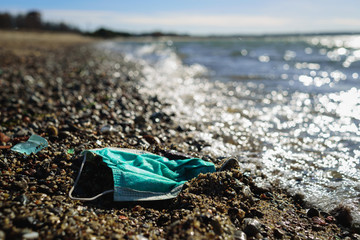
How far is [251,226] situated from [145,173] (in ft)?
4.58

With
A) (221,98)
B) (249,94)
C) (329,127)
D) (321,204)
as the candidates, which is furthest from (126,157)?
(249,94)

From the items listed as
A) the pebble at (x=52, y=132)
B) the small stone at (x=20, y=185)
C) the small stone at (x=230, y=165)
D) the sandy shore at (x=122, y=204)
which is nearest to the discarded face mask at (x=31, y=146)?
the sandy shore at (x=122, y=204)

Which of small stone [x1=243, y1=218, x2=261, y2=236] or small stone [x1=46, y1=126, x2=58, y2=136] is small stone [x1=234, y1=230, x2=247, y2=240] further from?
small stone [x1=46, y1=126, x2=58, y2=136]

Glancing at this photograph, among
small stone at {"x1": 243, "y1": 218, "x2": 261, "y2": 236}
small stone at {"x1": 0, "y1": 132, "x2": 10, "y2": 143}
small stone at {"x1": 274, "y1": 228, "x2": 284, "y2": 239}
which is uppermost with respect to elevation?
small stone at {"x1": 0, "y1": 132, "x2": 10, "y2": 143}

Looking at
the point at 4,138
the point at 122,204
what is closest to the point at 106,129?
the point at 4,138

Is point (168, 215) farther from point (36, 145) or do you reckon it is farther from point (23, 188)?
point (36, 145)

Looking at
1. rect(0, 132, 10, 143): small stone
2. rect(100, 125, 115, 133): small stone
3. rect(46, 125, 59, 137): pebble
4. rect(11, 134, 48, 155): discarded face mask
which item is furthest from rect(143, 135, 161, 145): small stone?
rect(0, 132, 10, 143): small stone

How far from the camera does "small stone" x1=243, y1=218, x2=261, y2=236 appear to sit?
2.90 metres

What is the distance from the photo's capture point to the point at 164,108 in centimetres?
760

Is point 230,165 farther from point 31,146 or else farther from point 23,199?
point 31,146

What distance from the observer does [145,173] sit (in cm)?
350

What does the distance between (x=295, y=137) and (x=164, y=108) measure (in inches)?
135

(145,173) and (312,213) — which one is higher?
(145,173)

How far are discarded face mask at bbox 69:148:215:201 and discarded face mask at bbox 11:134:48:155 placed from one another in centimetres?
82
